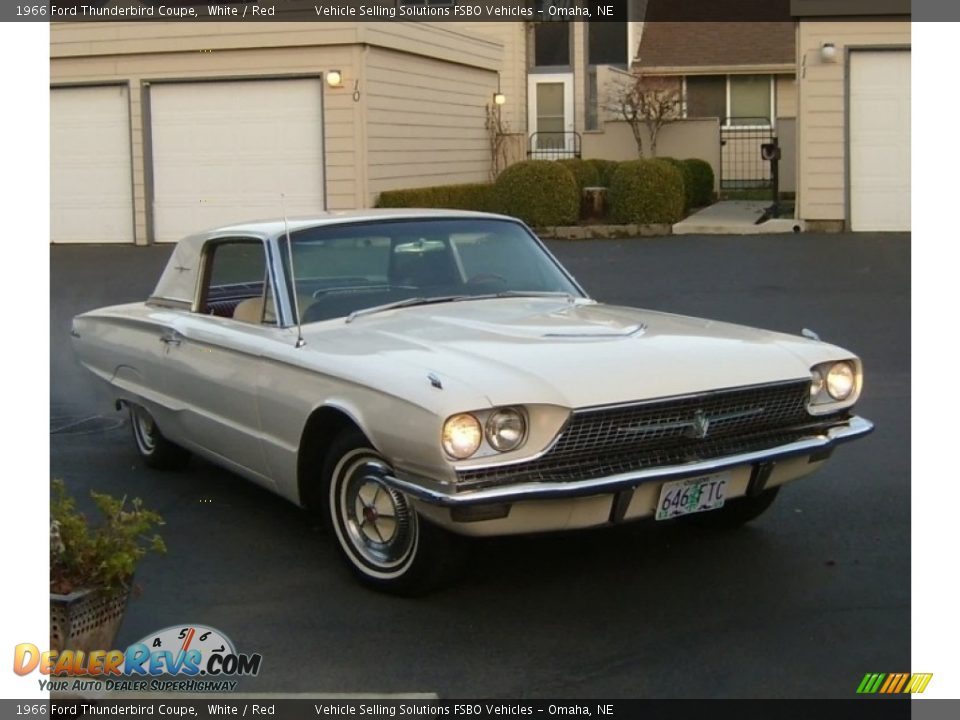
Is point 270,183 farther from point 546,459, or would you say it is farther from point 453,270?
point 546,459

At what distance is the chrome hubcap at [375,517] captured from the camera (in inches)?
197

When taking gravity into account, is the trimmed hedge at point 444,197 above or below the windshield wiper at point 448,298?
above

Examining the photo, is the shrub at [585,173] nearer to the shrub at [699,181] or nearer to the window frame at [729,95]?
the shrub at [699,181]

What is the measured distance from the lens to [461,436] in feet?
15.0

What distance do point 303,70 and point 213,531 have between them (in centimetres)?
1480

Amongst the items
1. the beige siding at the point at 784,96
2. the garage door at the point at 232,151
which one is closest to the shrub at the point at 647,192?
the garage door at the point at 232,151

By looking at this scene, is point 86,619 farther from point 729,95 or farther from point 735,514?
point 729,95

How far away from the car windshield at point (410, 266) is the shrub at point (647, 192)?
13100 millimetres

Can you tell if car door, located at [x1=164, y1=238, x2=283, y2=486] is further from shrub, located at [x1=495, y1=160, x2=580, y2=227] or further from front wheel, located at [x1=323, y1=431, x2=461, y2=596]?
shrub, located at [x1=495, y1=160, x2=580, y2=227]

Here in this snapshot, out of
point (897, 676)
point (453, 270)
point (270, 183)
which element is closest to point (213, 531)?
point (453, 270)

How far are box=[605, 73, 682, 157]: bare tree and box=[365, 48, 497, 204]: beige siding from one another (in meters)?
2.84

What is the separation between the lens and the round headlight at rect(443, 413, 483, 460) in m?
4.55

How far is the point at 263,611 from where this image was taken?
5137 mm

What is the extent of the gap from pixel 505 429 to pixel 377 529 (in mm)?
852
